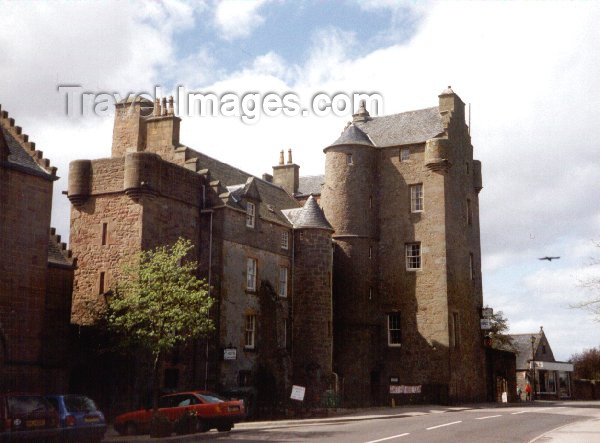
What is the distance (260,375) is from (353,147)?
16.5 metres

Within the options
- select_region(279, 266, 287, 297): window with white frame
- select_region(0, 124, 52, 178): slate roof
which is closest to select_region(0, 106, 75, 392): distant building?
select_region(0, 124, 52, 178): slate roof

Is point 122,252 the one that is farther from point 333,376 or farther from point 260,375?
point 333,376

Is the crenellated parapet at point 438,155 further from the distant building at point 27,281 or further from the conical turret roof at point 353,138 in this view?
the distant building at point 27,281

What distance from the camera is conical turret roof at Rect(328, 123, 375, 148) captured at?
1833 inches

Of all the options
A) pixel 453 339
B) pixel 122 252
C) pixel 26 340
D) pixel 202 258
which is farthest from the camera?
pixel 453 339

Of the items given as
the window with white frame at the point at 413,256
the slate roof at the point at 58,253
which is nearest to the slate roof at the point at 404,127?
the window with white frame at the point at 413,256

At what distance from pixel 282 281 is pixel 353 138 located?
37.6ft

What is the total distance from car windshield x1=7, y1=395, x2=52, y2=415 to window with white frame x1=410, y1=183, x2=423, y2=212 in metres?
30.5

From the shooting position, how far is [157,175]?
3306cm

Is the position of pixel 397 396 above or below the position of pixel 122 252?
below

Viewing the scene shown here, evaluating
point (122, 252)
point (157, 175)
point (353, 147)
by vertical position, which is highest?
point (353, 147)

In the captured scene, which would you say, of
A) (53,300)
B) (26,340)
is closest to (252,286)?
(53,300)

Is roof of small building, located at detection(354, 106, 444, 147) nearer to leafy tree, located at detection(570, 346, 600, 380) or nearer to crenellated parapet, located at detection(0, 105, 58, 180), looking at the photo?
crenellated parapet, located at detection(0, 105, 58, 180)

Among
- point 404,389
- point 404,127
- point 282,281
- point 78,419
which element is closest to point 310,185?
point 404,127
